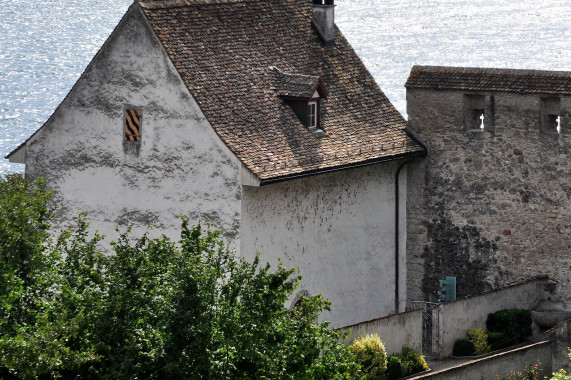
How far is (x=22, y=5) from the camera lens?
107 metres

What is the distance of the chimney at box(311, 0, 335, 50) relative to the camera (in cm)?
3934

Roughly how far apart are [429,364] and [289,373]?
32.5 ft

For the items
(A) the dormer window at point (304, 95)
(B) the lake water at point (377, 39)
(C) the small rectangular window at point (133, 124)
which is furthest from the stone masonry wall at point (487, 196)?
(B) the lake water at point (377, 39)

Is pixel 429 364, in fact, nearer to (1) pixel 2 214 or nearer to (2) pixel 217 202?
(2) pixel 217 202

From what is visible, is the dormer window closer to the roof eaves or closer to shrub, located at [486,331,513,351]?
the roof eaves

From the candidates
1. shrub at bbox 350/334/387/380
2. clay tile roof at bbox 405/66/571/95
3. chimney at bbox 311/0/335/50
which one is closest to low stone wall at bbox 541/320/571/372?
shrub at bbox 350/334/387/380

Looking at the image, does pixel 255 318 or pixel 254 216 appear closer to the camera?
pixel 255 318

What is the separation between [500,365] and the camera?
107ft

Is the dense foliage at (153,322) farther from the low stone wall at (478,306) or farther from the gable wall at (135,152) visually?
the low stone wall at (478,306)

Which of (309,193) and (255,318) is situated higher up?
(309,193)

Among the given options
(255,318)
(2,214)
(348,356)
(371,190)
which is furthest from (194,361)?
(371,190)

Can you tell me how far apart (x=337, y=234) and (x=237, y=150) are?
4394 mm

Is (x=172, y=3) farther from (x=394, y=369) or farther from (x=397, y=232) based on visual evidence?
(x=394, y=369)

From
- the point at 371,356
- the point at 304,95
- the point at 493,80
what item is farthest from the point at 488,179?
the point at 371,356
